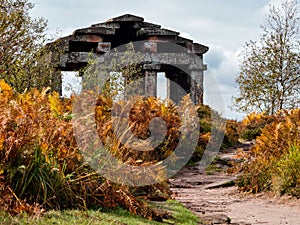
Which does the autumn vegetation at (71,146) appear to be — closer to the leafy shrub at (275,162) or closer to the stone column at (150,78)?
the leafy shrub at (275,162)

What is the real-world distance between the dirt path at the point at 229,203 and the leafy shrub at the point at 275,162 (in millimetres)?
281

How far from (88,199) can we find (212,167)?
8508mm

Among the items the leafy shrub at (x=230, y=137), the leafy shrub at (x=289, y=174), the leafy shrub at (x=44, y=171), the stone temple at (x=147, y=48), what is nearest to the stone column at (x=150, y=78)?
the stone temple at (x=147, y=48)

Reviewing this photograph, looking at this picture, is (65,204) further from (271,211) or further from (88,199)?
(271,211)

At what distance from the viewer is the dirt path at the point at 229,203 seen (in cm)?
711

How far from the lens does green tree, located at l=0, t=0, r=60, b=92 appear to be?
42.8ft

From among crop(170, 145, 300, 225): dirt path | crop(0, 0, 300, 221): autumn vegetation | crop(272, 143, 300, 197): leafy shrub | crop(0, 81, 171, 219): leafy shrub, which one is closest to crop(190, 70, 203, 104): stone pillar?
crop(0, 0, 300, 221): autumn vegetation

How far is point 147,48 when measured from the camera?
74.2ft

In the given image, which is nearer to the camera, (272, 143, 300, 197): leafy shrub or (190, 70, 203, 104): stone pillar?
(272, 143, 300, 197): leafy shrub

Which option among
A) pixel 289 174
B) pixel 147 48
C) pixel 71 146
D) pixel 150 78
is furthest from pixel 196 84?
pixel 71 146

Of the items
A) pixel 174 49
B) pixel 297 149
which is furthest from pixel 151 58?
pixel 297 149

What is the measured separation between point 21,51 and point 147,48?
28.9ft

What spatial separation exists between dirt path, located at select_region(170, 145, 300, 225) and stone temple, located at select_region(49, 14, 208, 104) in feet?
35.9

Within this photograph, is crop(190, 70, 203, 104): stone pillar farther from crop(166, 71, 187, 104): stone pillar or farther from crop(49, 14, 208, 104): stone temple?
crop(166, 71, 187, 104): stone pillar
